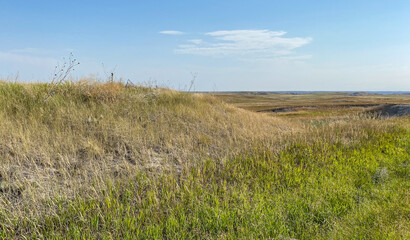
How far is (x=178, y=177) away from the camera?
18.1 ft

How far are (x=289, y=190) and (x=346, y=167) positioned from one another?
2075 mm

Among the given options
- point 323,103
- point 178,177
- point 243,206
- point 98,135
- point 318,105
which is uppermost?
point 98,135

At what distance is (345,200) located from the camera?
4.77m

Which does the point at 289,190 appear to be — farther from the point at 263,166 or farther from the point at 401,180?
the point at 401,180

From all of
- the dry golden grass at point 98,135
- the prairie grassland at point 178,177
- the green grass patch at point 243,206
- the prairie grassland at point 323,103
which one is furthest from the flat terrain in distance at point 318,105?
the green grass patch at point 243,206

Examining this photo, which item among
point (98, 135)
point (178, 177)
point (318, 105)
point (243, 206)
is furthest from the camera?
point (318, 105)

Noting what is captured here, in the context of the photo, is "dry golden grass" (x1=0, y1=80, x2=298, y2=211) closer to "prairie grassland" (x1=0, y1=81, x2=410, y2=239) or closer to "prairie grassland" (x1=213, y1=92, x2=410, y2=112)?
"prairie grassland" (x1=0, y1=81, x2=410, y2=239)

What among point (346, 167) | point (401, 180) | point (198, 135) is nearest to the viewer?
point (401, 180)

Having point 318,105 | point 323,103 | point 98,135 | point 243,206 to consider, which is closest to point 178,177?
point 243,206

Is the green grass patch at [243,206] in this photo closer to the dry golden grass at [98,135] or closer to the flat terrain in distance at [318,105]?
the dry golden grass at [98,135]

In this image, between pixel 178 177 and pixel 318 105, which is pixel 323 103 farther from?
pixel 178 177

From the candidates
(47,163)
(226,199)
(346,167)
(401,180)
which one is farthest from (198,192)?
(401,180)

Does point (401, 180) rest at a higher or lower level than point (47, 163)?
lower

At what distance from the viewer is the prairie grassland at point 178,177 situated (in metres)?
3.84
